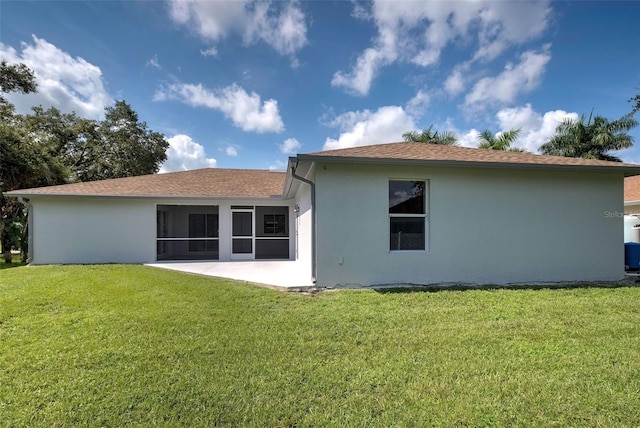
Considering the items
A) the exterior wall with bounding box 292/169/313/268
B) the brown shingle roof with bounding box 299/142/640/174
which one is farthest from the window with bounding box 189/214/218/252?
the brown shingle roof with bounding box 299/142/640/174

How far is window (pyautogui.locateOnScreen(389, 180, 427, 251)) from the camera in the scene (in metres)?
7.46

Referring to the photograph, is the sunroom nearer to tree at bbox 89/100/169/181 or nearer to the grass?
the grass

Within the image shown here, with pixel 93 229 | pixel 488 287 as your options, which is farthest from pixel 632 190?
pixel 93 229

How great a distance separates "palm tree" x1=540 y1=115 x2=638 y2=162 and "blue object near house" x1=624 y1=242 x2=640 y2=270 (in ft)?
45.9

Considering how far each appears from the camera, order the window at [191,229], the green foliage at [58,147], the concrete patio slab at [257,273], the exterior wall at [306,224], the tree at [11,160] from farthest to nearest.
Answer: the window at [191,229], the green foliage at [58,147], the tree at [11,160], the exterior wall at [306,224], the concrete patio slab at [257,273]

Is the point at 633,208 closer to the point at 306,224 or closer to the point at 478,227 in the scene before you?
the point at 478,227

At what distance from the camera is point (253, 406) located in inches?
103

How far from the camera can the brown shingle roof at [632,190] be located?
1327 centimetres

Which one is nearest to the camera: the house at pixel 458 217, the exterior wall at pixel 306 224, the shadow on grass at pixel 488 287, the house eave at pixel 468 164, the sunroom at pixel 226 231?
the house eave at pixel 468 164

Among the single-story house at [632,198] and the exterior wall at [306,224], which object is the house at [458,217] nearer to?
the exterior wall at [306,224]

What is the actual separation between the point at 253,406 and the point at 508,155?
903cm

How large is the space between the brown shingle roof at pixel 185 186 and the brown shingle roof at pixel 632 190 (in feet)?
51.3

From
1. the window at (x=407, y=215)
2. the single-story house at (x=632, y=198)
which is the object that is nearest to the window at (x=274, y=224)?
the window at (x=407, y=215)

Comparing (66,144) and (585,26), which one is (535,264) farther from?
(66,144)
